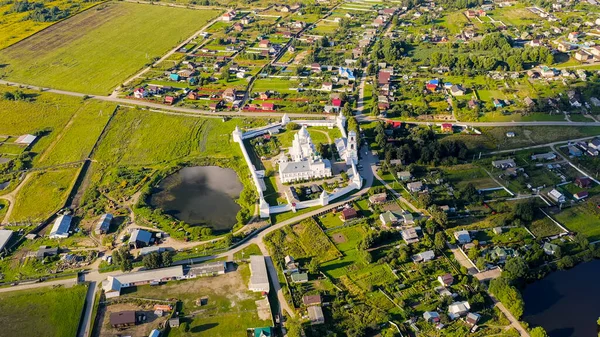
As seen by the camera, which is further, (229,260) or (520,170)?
(520,170)

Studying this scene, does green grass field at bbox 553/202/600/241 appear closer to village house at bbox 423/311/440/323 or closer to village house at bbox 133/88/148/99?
village house at bbox 423/311/440/323

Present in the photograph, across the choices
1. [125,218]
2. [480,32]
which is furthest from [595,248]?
[480,32]

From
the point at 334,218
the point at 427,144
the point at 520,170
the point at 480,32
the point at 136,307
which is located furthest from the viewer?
the point at 480,32

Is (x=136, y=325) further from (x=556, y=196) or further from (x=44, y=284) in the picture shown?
(x=556, y=196)

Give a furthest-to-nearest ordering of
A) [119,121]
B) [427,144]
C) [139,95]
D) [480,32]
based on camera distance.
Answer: [480,32]
[139,95]
[119,121]
[427,144]

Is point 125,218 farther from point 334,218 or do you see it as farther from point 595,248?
point 595,248

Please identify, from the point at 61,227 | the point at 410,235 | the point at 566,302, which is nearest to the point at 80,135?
the point at 61,227
